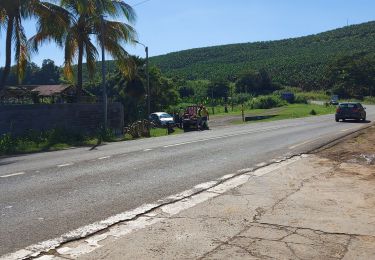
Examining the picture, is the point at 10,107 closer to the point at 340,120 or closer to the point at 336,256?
the point at 336,256

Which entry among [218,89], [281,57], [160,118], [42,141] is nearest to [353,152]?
[42,141]

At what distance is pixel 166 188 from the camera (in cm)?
909

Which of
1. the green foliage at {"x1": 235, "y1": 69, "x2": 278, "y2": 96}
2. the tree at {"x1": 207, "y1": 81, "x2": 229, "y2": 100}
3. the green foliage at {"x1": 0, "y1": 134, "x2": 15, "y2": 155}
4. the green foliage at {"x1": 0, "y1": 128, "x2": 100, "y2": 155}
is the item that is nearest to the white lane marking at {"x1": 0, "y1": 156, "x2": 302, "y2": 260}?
the green foliage at {"x1": 0, "y1": 134, "x2": 15, "y2": 155}

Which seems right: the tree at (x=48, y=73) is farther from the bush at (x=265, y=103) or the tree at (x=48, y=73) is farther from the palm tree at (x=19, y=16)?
the palm tree at (x=19, y=16)

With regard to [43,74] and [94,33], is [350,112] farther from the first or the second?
[43,74]

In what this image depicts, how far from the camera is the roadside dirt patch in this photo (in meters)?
12.8

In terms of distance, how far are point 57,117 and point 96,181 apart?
532 inches

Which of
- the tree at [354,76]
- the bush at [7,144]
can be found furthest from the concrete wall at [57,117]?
the tree at [354,76]

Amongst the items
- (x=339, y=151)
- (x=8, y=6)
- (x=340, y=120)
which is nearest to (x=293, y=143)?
(x=339, y=151)

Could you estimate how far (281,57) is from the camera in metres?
151

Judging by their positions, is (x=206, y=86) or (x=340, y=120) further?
(x=206, y=86)

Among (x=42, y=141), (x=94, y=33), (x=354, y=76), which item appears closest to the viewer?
(x=42, y=141)

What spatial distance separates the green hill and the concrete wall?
99.0 meters

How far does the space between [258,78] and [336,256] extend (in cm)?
11032
